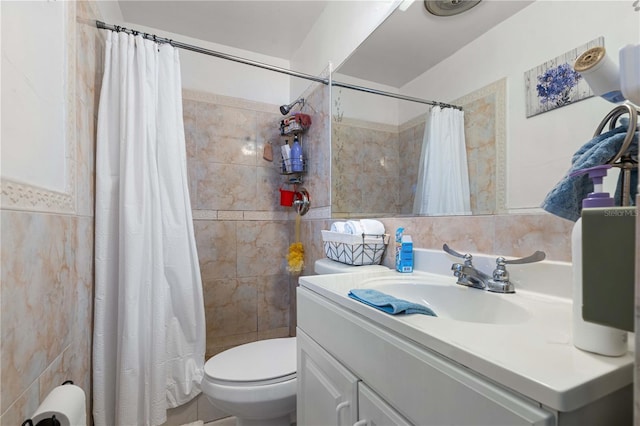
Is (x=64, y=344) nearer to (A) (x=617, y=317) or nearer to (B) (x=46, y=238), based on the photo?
(B) (x=46, y=238)

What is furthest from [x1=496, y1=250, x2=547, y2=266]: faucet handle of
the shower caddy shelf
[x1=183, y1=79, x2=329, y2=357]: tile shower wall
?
the shower caddy shelf

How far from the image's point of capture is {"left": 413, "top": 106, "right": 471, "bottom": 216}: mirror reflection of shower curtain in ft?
3.31

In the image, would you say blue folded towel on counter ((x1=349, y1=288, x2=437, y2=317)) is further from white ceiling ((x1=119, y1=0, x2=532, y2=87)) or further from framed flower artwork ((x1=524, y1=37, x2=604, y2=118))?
white ceiling ((x1=119, y1=0, x2=532, y2=87))

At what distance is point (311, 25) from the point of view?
185 centimetres

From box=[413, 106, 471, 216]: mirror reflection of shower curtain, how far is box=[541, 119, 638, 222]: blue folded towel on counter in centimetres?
32

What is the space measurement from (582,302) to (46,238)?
3.98 feet

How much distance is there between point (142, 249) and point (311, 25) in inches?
65.1

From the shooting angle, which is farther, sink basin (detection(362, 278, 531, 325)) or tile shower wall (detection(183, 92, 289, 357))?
tile shower wall (detection(183, 92, 289, 357))

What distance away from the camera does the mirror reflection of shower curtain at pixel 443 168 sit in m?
1.01

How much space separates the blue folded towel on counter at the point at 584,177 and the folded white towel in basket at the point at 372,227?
2.16 ft

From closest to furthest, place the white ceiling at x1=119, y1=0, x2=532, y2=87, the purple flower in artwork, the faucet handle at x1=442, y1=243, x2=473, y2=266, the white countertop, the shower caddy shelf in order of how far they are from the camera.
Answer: the white countertop
the purple flower in artwork
the faucet handle at x1=442, y1=243, x2=473, y2=266
the white ceiling at x1=119, y1=0, x2=532, y2=87
the shower caddy shelf

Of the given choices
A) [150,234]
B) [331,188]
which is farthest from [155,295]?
[331,188]

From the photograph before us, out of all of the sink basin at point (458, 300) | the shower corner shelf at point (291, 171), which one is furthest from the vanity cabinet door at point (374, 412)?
the shower corner shelf at point (291, 171)

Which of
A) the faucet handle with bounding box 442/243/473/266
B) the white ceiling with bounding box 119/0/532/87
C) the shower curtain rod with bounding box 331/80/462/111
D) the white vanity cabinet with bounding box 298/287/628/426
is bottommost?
the white vanity cabinet with bounding box 298/287/628/426
